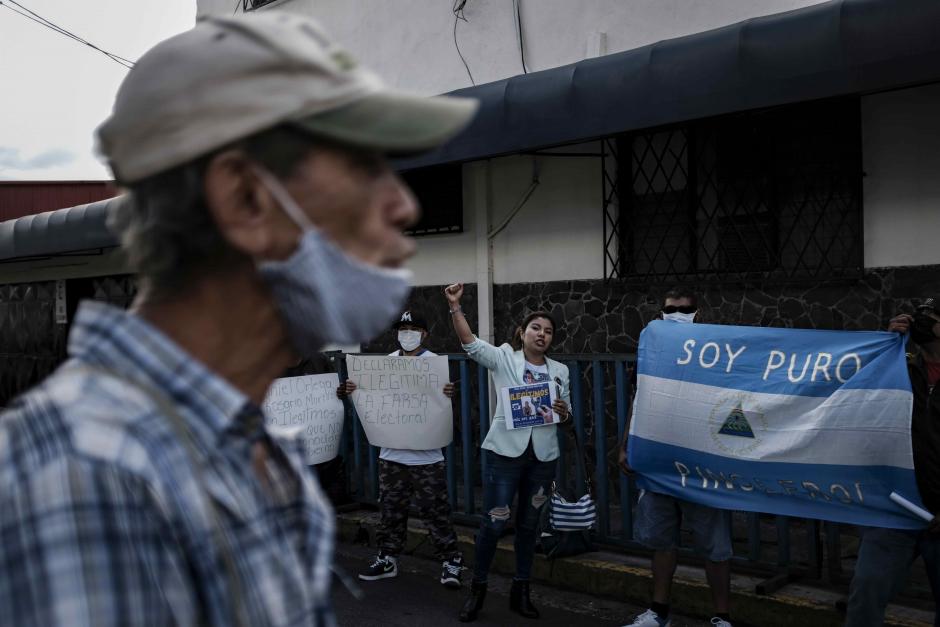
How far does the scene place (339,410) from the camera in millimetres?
8820

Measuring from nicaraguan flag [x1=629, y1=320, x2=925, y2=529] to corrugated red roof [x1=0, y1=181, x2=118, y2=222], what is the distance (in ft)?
79.4

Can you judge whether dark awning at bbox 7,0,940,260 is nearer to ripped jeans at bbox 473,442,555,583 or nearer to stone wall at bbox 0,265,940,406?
stone wall at bbox 0,265,940,406

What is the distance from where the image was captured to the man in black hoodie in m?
4.96

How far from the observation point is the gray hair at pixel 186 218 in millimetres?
1232

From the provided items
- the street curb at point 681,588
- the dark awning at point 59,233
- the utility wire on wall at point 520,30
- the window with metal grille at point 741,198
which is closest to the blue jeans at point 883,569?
the street curb at point 681,588

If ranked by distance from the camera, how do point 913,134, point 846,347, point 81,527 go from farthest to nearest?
point 913,134
point 846,347
point 81,527

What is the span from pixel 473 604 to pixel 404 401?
190 centimetres

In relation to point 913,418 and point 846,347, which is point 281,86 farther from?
point 846,347

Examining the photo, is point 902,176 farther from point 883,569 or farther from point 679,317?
point 883,569

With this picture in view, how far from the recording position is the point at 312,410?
8727 millimetres

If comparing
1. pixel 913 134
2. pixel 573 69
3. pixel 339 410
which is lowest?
pixel 339 410

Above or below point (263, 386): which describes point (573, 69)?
above

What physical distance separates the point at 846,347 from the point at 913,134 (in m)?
2.96

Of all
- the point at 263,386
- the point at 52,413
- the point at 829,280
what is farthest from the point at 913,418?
the point at 52,413
